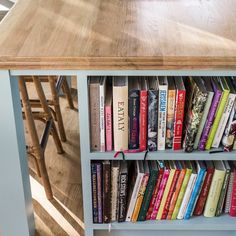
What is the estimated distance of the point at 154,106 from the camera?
128 cm

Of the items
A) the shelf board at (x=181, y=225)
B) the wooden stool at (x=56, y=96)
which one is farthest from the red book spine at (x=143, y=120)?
the wooden stool at (x=56, y=96)

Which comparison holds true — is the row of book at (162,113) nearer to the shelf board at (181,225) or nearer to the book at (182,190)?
the book at (182,190)

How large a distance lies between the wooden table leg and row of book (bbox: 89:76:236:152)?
237 millimetres

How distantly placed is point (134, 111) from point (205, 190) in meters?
0.39

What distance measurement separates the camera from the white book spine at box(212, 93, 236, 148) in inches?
49.8

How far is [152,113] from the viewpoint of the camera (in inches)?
50.8

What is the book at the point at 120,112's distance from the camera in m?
1.24

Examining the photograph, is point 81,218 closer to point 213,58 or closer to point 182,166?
point 182,166

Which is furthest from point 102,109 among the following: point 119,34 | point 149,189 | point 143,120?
point 149,189

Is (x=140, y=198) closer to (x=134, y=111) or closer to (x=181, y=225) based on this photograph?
(x=181, y=225)

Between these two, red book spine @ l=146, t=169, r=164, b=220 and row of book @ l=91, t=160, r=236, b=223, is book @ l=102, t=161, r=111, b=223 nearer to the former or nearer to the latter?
row of book @ l=91, t=160, r=236, b=223

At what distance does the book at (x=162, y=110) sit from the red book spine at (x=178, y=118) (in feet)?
0.12

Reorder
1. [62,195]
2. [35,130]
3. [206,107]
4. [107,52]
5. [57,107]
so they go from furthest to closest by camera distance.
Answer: [57,107] → [62,195] → [35,130] → [206,107] → [107,52]

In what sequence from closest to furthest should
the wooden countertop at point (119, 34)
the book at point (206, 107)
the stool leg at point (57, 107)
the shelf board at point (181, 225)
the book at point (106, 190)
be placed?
the wooden countertop at point (119, 34) → the book at point (206, 107) → the book at point (106, 190) → the shelf board at point (181, 225) → the stool leg at point (57, 107)
